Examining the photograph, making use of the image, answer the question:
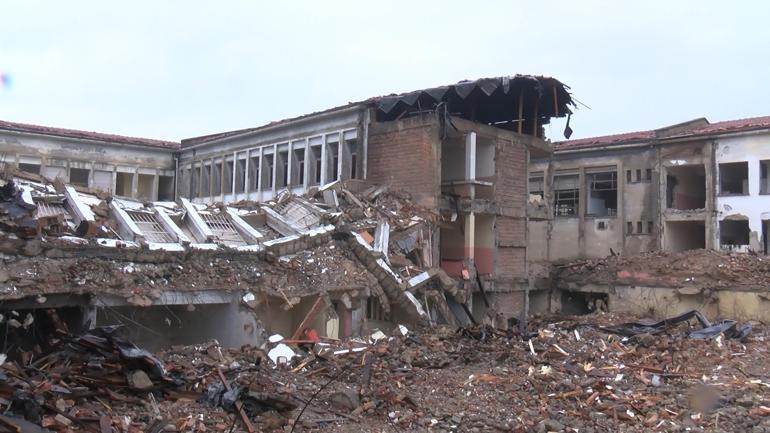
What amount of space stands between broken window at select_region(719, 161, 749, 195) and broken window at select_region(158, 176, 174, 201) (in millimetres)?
23551

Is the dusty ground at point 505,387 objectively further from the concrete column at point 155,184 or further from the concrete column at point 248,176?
the concrete column at point 155,184

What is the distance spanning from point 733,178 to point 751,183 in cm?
191

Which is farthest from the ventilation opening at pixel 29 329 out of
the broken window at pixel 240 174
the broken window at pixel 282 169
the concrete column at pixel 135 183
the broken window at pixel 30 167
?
the concrete column at pixel 135 183

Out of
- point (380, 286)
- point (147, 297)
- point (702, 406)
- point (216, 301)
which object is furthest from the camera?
point (380, 286)

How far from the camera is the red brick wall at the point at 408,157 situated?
1767cm

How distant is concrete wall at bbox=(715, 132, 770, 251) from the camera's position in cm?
2445

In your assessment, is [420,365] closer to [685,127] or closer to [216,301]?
[216,301]

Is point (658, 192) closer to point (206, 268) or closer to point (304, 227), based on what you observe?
point (304, 227)

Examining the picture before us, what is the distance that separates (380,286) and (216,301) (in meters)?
3.67

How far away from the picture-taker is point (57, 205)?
1171 centimetres

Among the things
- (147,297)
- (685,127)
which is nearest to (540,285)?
(685,127)

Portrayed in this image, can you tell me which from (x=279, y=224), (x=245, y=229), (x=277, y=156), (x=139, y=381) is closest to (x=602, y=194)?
(x=277, y=156)

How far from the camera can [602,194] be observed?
2891 centimetres

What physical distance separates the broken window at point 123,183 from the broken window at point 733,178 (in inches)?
983
